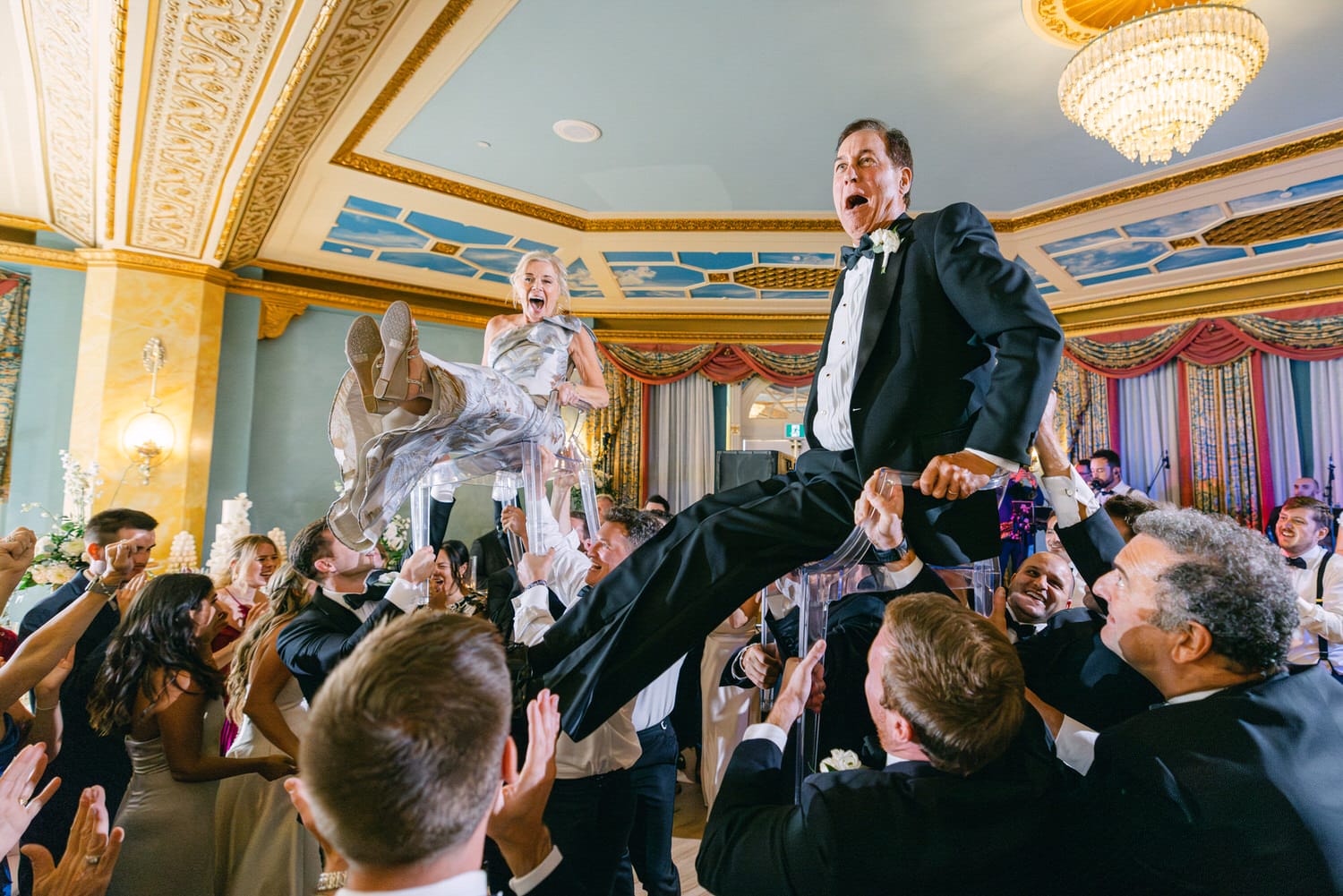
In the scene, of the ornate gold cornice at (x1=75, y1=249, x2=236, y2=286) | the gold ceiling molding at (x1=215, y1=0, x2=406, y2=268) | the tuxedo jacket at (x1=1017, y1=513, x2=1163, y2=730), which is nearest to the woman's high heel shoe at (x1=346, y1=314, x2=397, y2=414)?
the tuxedo jacket at (x1=1017, y1=513, x2=1163, y2=730)

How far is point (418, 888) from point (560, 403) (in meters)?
1.99

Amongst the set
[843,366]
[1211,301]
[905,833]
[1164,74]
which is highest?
[1164,74]

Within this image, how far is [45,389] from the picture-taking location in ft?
23.4

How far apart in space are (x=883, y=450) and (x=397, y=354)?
117 cm

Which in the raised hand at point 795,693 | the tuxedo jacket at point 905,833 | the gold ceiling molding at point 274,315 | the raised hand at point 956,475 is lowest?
the tuxedo jacket at point 905,833

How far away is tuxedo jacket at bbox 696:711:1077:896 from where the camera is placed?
125 cm

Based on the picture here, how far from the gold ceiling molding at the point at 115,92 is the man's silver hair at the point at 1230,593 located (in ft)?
16.0

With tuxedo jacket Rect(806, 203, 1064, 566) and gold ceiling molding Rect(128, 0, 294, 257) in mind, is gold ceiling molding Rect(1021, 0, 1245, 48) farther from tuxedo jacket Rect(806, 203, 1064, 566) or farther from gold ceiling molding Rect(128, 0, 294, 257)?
gold ceiling molding Rect(128, 0, 294, 257)

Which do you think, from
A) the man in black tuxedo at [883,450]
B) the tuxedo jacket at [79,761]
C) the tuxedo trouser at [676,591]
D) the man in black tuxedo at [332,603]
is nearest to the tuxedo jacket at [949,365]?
the man in black tuxedo at [883,450]

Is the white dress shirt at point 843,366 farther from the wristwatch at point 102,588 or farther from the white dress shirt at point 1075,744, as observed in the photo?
the wristwatch at point 102,588

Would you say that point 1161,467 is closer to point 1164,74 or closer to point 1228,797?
point 1164,74

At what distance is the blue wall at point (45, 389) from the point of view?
6.96 metres

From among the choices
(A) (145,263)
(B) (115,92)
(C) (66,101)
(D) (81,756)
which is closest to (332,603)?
(D) (81,756)

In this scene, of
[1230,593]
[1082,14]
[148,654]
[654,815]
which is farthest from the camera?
[1082,14]
